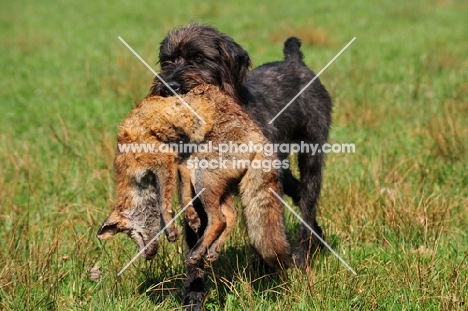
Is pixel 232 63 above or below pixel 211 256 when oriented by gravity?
above

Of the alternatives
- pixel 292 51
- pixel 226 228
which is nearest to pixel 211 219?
pixel 226 228

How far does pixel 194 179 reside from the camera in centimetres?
332

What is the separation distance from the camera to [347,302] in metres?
3.78

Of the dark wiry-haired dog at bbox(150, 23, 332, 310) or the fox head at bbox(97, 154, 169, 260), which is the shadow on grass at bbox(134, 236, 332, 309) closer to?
the dark wiry-haired dog at bbox(150, 23, 332, 310)

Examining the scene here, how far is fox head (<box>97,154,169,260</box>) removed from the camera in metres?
3.28

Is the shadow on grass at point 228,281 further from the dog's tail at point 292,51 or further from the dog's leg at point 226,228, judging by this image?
the dog's tail at point 292,51

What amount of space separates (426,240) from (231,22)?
1271 centimetres

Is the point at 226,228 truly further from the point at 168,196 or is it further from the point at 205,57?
the point at 205,57

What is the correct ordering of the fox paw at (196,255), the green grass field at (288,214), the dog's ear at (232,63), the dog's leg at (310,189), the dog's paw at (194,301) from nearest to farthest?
the fox paw at (196,255) → the green grass field at (288,214) → the dog's paw at (194,301) → the dog's ear at (232,63) → the dog's leg at (310,189)

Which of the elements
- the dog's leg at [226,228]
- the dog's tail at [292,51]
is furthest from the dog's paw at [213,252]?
the dog's tail at [292,51]

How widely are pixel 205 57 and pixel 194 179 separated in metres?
1.41

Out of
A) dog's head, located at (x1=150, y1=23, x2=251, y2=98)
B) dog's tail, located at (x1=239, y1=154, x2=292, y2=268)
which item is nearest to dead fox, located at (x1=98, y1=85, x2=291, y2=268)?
dog's tail, located at (x1=239, y1=154, x2=292, y2=268)

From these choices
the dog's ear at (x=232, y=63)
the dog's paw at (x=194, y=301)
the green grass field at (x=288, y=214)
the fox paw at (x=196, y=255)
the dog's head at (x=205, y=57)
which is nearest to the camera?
the fox paw at (x=196, y=255)

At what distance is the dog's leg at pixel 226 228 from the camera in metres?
3.30
